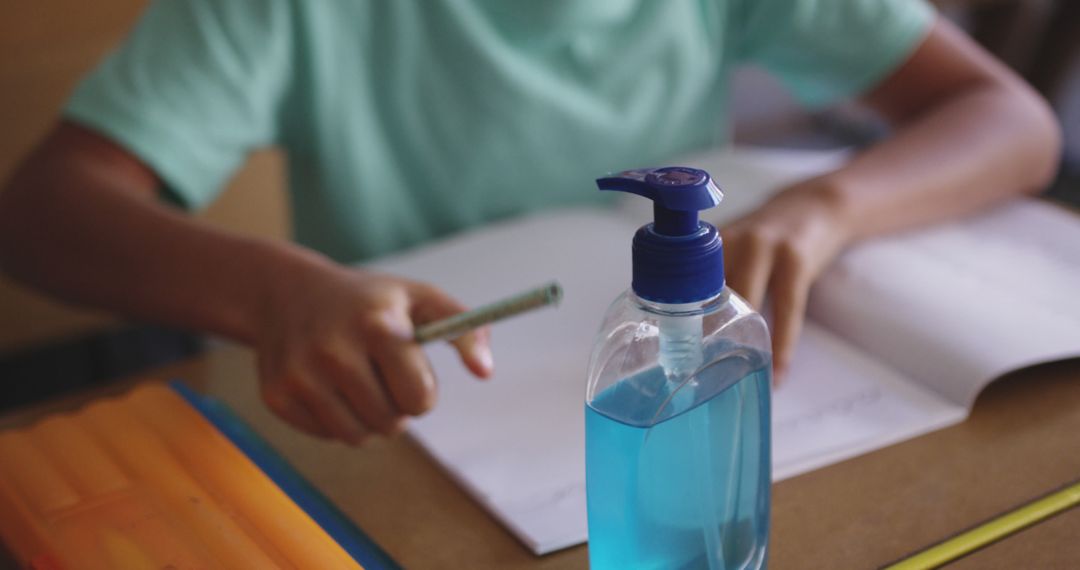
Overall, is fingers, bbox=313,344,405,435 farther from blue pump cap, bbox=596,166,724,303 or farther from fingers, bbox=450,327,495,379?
blue pump cap, bbox=596,166,724,303

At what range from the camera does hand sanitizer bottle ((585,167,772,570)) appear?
0.42 metres

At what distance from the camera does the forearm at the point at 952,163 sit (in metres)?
0.73

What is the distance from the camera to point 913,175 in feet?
2.49

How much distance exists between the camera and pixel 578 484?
54 centimetres

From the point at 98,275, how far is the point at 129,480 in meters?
0.23

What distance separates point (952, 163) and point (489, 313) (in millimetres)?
457

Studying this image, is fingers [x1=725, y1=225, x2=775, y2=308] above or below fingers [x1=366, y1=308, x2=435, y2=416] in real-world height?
below

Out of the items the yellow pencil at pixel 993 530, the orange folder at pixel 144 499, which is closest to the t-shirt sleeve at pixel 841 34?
the yellow pencil at pixel 993 530

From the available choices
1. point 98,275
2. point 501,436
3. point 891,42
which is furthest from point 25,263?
point 891,42

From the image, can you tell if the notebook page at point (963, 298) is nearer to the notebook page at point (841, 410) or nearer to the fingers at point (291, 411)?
the notebook page at point (841, 410)

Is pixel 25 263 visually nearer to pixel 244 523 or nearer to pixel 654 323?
pixel 244 523

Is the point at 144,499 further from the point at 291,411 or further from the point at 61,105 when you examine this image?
the point at 61,105

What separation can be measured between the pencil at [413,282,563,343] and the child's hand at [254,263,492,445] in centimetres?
2

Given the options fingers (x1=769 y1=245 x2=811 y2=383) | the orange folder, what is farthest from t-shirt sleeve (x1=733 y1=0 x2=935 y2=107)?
the orange folder
